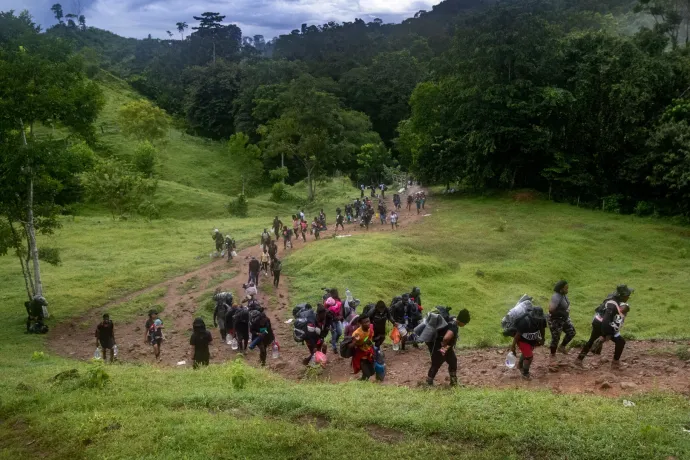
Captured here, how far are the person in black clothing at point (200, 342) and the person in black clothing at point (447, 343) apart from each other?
4284mm

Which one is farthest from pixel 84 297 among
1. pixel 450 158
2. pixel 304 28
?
pixel 304 28

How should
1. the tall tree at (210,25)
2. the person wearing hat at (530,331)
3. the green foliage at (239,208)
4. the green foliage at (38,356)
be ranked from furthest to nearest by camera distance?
the tall tree at (210,25) < the green foliage at (239,208) < the green foliage at (38,356) < the person wearing hat at (530,331)

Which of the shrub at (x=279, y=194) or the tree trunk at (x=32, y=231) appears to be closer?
the tree trunk at (x=32, y=231)

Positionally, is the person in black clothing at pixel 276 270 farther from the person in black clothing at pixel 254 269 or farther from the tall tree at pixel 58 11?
the tall tree at pixel 58 11

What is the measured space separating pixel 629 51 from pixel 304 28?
7811cm

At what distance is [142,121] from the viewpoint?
48812 millimetres

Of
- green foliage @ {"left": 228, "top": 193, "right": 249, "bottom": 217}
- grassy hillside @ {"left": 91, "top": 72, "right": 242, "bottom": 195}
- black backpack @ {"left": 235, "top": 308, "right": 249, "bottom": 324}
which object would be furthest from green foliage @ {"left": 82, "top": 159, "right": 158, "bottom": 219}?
black backpack @ {"left": 235, "top": 308, "right": 249, "bottom": 324}

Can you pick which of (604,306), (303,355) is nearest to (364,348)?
(303,355)

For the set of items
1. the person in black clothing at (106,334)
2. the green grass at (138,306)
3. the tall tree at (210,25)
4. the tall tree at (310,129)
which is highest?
the tall tree at (210,25)

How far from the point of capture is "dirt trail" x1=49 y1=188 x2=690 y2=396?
28.7 ft

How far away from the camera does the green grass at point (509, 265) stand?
58.8ft

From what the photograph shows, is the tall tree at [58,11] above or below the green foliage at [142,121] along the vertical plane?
above

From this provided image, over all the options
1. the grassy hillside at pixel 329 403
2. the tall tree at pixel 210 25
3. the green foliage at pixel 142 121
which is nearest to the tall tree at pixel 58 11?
the tall tree at pixel 210 25

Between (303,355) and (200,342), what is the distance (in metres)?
2.60
